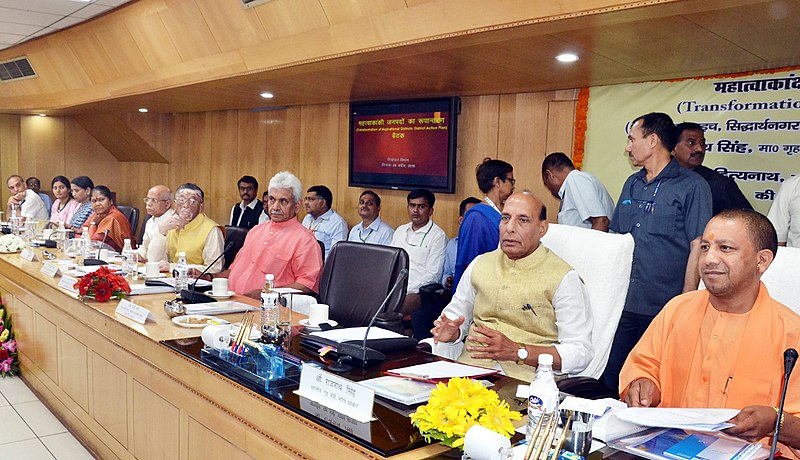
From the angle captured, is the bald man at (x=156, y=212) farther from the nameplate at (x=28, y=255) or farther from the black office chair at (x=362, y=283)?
the black office chair at (x=362, y=283)

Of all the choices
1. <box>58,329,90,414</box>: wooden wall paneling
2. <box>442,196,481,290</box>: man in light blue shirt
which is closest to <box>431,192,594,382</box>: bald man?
<box>58,329,90,414</box>: wooden wall paneling

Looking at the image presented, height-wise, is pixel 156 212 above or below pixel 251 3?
below

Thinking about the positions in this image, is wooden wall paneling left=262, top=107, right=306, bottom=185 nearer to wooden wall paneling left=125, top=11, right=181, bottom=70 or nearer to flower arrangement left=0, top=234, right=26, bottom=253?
wooden wall paneling left=125, top=11, right=181, bottom=70

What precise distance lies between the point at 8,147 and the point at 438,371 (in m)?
10.5

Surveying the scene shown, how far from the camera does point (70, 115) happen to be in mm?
9867

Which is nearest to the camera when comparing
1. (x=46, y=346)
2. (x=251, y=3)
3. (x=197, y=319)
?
(x=197, y=319)

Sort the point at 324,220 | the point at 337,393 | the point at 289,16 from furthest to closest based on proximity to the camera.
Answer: the point at 324,220 → the point at 289,16 → the point at 337,393

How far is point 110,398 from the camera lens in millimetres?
2762

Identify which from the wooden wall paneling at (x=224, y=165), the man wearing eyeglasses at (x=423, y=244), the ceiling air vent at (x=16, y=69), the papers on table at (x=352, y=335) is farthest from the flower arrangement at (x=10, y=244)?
the ceiling air vent at (x=16, y=69)

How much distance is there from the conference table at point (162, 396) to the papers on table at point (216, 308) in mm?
53

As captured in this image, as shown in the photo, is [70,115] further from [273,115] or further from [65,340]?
[65,340]

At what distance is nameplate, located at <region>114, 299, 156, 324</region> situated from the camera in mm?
2594

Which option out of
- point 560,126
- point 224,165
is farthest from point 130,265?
point 224,165

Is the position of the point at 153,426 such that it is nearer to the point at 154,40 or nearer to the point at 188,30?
the point at 188,30
